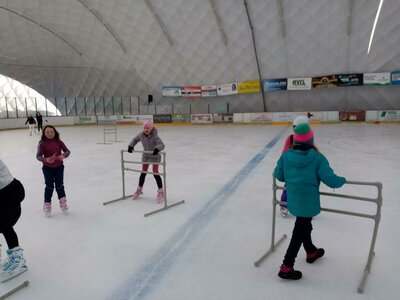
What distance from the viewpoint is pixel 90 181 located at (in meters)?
8.77

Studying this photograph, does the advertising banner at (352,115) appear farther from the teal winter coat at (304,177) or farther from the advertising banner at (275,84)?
the teal winter coat at (304,177)

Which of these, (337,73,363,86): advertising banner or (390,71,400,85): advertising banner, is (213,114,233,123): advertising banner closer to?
(337,73,363,86): advertising banner

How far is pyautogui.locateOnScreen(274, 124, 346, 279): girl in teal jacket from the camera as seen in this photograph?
136 inches

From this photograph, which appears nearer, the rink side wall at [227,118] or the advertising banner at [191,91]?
the rink side wall at [227,118]

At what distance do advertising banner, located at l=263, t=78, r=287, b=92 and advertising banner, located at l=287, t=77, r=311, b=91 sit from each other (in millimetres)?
526

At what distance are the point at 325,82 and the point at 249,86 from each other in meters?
8.02

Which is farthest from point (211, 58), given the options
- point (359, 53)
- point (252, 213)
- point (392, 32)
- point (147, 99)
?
point (252, 213)

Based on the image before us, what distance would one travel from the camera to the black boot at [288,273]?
11.9 ft

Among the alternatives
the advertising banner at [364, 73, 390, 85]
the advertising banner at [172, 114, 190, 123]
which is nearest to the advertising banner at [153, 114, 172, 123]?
the advertising banner at [172, 114, 190, 123]

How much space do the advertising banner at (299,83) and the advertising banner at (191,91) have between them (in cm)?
1085

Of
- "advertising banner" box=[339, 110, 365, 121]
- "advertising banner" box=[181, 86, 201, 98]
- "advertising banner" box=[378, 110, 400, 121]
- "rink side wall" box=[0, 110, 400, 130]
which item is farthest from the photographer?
"advertising banner" box=[181, 86, 201, 98]

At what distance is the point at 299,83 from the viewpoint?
111 ft

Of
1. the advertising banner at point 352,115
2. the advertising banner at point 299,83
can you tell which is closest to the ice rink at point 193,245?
the advertising banner at point 352,115

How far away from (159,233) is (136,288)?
1.55 metres
